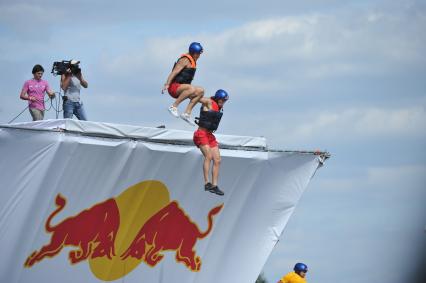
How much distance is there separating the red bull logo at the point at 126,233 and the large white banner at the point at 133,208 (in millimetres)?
24

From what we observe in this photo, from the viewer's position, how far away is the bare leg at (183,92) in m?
19.0

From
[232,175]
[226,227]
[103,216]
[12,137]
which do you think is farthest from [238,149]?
[12,137]

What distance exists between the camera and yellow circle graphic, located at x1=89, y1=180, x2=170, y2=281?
20594 millimetres

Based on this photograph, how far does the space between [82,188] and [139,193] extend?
1.57 m

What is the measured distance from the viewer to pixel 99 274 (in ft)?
68.5

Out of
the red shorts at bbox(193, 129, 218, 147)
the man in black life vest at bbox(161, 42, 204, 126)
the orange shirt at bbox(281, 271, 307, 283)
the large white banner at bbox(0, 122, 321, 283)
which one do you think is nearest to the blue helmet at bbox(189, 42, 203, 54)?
the man in black life vest at bbox(161, 42, 204, 126)

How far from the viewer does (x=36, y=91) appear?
65.7ft

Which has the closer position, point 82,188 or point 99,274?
point 82,188

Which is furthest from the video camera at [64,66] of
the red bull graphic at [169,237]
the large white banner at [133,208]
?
the red bull graphic at [169,237]

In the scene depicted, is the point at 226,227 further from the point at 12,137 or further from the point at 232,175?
the point at 12,137

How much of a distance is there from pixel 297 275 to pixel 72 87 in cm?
786

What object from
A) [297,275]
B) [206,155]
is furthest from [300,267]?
[206,155]

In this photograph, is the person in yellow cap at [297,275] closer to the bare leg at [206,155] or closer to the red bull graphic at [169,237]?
the red bull graphic at [169,237]

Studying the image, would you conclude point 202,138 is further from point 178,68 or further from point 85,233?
point 85,233
